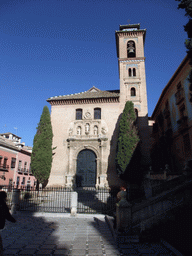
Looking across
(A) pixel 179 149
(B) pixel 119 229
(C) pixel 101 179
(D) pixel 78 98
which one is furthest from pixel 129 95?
(B) pixel 119 229

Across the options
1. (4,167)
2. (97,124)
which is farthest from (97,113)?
(4,167)

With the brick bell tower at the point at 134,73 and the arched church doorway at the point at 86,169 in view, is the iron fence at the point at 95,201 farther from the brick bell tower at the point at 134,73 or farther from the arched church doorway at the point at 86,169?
the brick bell tower at the point at 134,73

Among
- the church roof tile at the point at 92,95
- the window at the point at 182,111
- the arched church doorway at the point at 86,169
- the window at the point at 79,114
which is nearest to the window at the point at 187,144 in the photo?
the window at the point at 182,111

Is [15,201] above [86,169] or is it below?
below

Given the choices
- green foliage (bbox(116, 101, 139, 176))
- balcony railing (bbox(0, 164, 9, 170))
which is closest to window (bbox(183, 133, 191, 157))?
green foliage (bbox(116, 101, 139, 176))

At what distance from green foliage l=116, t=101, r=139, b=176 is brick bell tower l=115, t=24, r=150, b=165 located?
269 centimetres

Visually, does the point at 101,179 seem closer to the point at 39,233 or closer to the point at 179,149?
the point at 179,149

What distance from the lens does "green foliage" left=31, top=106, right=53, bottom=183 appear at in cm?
1794

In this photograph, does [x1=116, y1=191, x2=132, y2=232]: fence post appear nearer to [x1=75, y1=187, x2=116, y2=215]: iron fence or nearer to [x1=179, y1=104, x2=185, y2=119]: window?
[x1=75, y1=187, x2=116, y2=215]: iron fence

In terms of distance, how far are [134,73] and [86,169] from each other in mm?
12852

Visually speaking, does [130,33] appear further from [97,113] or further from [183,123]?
[183,123]

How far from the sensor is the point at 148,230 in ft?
16.5

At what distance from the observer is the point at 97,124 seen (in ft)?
66.6

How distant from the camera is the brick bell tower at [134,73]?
19422mm
